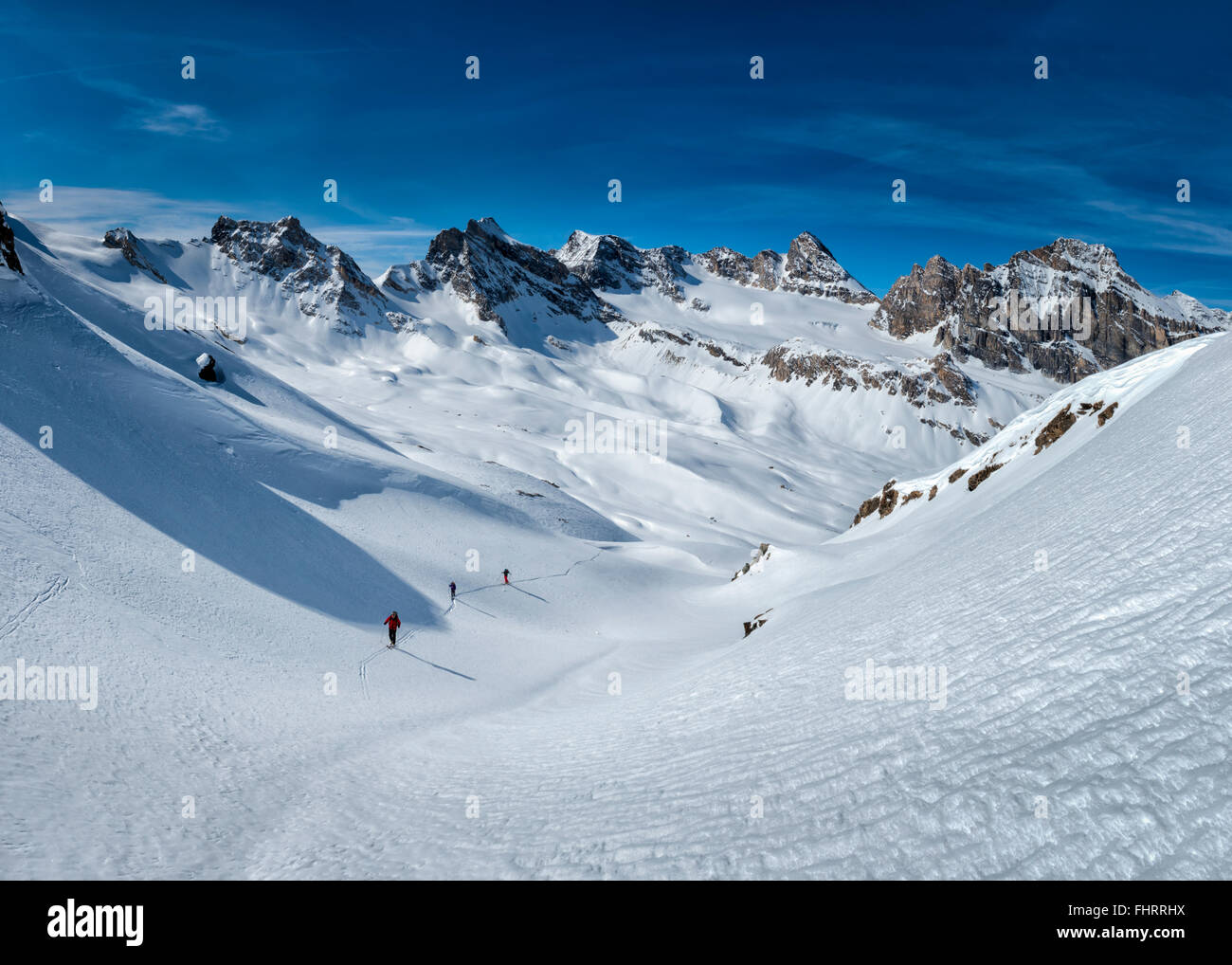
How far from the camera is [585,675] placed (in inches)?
780

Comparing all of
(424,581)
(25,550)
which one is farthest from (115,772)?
(424,581)

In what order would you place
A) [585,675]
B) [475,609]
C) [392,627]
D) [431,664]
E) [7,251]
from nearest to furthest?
1. [431,664]
2. [392,627]
3. [585,675]
4. [475,609]
5. [7,251]

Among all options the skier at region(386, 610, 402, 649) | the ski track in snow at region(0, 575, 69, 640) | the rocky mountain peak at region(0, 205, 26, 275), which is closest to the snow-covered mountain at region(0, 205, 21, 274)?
the rocky mountain peak at region(0, 205, 26, 275)

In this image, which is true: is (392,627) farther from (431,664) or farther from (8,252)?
(8,252)

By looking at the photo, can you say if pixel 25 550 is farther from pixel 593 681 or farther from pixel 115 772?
pixel 593 681

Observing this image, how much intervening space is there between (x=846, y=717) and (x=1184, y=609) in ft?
9.91

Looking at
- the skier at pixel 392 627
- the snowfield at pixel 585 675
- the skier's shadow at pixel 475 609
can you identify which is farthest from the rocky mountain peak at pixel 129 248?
the skier at pixel 392 627

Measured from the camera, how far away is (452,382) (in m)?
169

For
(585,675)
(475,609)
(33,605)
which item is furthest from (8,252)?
(585,675)

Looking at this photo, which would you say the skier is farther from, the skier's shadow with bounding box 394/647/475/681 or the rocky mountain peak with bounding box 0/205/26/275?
the rocky mountain peak with bounding box 0/205/26/275

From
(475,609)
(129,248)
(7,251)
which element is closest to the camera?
(475,609)

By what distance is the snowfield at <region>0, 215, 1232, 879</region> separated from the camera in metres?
4.23

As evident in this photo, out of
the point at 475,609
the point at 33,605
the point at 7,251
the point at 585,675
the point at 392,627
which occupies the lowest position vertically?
the point at 585,675
